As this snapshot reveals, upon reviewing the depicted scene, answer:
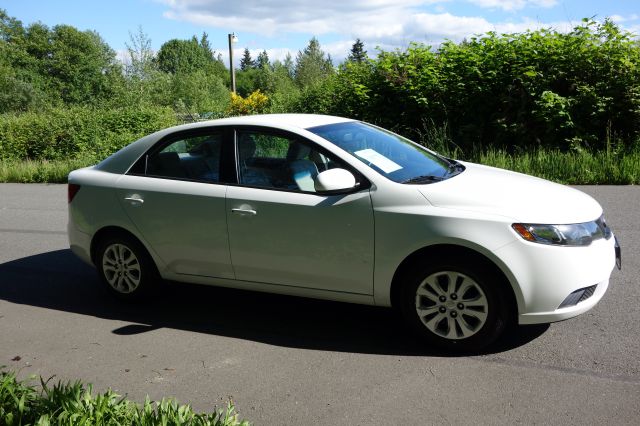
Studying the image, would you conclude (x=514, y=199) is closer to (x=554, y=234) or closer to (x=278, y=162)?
(x=554, y=234)

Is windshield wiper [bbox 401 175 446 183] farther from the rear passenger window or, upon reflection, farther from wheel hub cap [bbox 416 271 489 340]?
the rear passenger window

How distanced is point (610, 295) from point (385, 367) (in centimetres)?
234

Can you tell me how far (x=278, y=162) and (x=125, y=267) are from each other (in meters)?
1.80

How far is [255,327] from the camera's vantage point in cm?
550

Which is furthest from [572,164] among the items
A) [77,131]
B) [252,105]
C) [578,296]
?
[77,131]

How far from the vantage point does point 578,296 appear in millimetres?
4496

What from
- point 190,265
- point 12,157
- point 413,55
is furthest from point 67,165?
point 190,265

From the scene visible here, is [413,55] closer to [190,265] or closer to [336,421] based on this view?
[190,265]

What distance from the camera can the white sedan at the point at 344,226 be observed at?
4.48 meters

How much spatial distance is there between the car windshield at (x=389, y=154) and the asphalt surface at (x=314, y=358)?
1.23 m

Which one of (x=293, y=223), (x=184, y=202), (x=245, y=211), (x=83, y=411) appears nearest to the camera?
(x=83, y=411)

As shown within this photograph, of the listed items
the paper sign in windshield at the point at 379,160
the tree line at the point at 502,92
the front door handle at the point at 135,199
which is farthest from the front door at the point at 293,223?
the tree line at the point at 502,92

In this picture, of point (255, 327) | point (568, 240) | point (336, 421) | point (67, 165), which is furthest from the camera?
point (67, 165)

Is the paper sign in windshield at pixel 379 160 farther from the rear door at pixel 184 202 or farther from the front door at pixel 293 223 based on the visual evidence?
the rear door at pixel 184 202
